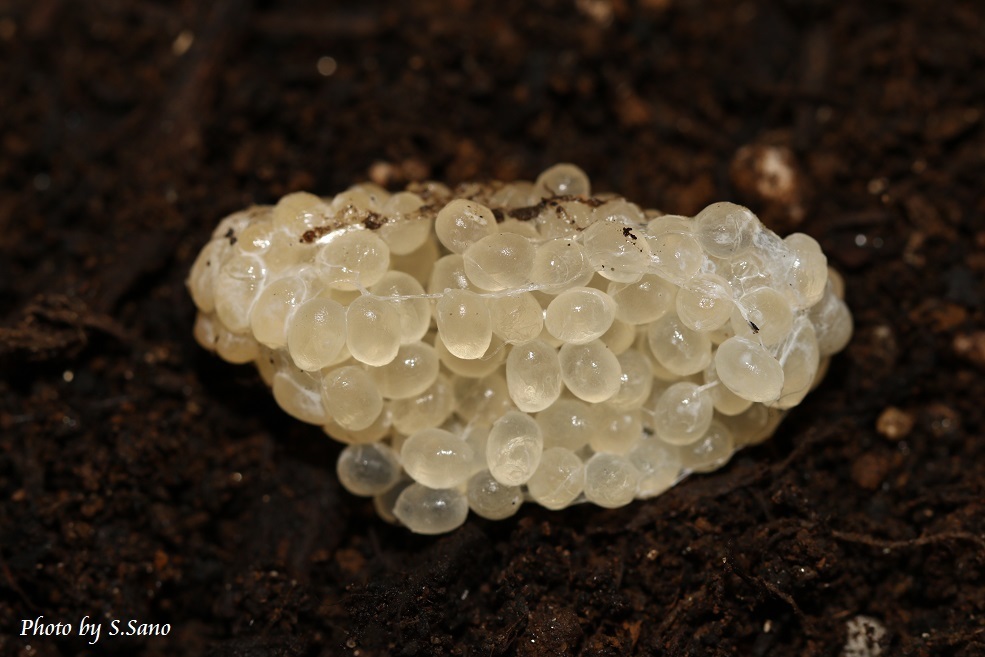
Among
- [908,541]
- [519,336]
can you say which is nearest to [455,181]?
[519,336]

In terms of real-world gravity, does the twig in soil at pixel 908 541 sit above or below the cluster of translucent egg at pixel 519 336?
below

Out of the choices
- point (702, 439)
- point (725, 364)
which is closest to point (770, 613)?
point (702, 439)

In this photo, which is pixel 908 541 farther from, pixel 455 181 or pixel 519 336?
pixel 455 181

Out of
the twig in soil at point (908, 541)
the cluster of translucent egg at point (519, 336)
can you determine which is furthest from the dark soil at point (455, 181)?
the cluster of translucent egg at point (519, 336)

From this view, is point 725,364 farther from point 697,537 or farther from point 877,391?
point 877,391

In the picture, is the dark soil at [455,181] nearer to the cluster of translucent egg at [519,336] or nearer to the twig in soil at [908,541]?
the twig in soil at [908,541]

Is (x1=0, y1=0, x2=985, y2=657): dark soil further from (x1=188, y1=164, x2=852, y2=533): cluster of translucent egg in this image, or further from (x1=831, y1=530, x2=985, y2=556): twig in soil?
(x1=188, y1=164, x2=852, y2=533): cluster of translucent egg
